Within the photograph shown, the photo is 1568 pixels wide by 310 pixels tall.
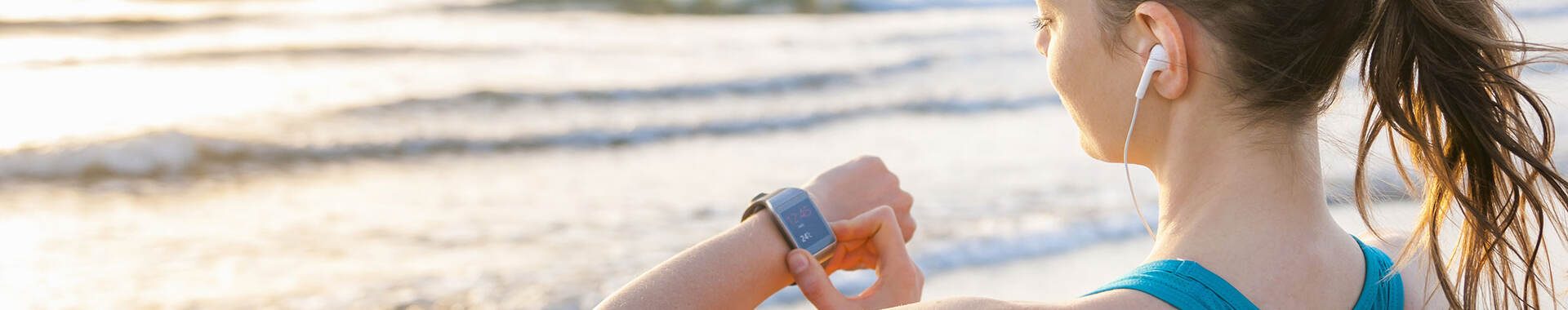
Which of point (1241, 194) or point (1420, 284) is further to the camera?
point (1420, 284)

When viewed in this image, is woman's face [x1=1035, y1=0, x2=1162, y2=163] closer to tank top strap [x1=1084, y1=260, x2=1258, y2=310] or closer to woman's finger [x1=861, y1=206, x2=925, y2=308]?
tank top strap [x1=1084, y1=260, x2=1258, y2=310]

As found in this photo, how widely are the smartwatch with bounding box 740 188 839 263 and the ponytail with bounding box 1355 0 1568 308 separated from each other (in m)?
0.84

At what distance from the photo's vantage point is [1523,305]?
1.55 metres

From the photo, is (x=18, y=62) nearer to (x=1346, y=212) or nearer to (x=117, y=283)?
(x=117, y=283)

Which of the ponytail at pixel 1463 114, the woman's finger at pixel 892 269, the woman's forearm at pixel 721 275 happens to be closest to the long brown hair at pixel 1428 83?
the ponytail at pixel 1463 114

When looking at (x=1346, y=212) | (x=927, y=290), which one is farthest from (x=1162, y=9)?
(x=1346, y=212)

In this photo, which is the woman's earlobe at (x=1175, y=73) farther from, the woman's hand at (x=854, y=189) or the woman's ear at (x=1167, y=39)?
the woman's hand at (x=854, y=189)

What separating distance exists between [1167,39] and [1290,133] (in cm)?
20

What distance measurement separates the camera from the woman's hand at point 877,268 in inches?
73.2

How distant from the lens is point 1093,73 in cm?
148

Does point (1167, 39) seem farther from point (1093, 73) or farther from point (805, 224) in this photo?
point (805, 224)

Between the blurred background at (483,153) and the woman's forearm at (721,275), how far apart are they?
0.89 metres

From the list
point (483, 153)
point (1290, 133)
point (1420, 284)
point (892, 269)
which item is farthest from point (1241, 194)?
point (483, 153)

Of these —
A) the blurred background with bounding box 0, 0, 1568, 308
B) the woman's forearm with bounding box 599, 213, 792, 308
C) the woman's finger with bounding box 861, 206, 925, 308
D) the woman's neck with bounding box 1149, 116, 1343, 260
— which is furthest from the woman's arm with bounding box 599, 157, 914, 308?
the blurred background with bounding box 0, 0, 1568, 308
